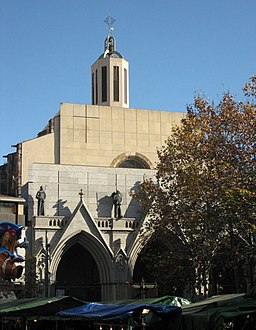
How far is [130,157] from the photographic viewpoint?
61.0 metres

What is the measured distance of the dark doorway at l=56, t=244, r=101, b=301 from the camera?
5803 centimetres

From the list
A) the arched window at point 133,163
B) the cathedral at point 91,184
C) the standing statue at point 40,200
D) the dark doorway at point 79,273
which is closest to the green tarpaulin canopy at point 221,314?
the cathedral at point 91,184

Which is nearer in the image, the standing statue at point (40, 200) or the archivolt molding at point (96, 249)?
the archivolt molding at point (96, 249)

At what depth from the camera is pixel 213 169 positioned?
38.1 meters

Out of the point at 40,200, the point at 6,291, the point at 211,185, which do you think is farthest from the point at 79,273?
the point at 211,185

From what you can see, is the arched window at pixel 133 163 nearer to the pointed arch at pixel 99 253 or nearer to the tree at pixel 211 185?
the pointed arch at pixel 99 253

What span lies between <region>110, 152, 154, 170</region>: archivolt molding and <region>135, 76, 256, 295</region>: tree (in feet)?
57.8

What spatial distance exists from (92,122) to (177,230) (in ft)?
68.8

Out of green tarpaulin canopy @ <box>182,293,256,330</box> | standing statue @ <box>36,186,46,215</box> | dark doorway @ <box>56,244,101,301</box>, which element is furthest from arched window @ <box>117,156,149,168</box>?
green tarpaulin canopy @ <box>182,293,256,330</box>

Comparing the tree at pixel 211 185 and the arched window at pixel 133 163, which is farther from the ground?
the arched window at pixel 133 163

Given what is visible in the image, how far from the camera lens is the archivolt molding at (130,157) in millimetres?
60188

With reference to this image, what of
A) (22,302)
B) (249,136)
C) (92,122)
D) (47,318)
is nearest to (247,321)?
(47,318)

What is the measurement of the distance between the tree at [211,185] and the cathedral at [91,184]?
37.6 feet

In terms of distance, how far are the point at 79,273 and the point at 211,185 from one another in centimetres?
2434
